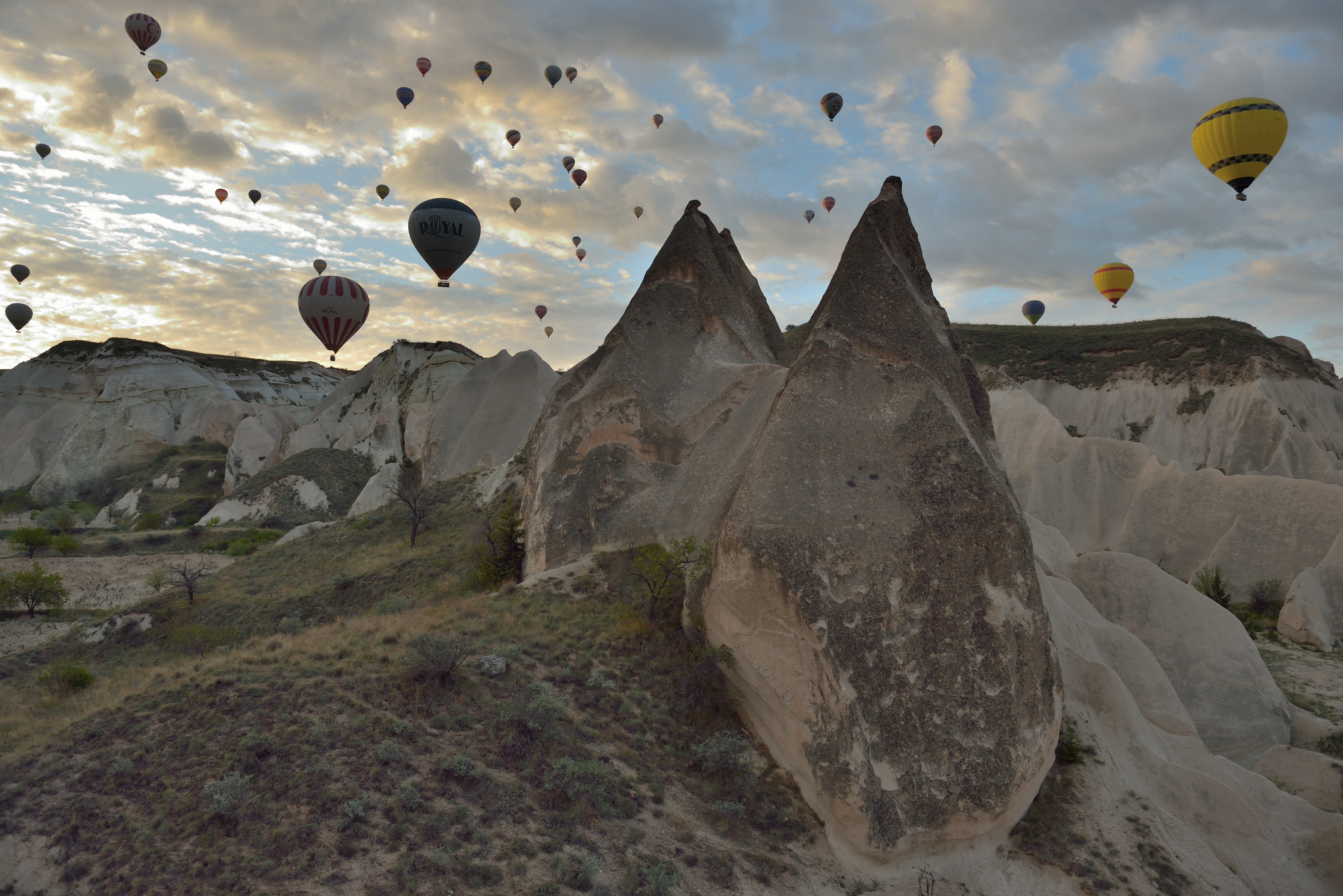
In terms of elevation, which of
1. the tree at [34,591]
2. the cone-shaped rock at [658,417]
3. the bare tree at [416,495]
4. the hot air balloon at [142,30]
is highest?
the hot air balloon at [142,30]

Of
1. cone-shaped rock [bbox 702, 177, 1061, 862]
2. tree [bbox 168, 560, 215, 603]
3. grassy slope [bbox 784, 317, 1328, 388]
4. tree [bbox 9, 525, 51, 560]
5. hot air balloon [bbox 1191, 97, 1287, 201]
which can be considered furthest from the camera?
grassy slope [bbox 784, 317, 1328, 388]

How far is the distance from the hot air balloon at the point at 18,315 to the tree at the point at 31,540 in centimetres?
1849

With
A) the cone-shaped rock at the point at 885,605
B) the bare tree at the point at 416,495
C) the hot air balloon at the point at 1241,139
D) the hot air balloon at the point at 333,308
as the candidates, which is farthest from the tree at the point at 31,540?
the hot air balloon at the point at 1241,139

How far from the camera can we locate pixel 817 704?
12.2 metres

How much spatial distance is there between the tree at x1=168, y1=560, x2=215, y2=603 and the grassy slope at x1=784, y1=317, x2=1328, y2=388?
3417 centimetres

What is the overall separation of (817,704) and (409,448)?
47286 mm

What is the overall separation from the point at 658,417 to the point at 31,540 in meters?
40.7

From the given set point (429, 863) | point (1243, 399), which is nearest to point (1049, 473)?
point (1243, 399)

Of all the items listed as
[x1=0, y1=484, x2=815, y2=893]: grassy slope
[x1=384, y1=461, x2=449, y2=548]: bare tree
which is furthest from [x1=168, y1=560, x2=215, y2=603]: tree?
[x1=0, y1=484, x2=815, y2=893]: grassy slope

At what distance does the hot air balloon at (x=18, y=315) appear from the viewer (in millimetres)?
51375

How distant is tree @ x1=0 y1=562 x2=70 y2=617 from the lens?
30.7 meters

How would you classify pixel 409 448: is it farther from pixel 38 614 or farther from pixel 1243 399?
pixel 1243 399

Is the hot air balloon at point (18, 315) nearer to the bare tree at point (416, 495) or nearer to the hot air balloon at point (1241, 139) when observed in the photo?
the bare tree at point (416, 495)

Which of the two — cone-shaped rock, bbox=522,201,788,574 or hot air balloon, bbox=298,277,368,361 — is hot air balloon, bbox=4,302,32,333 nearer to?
hot air balloon, bbox=298,277,368,361
